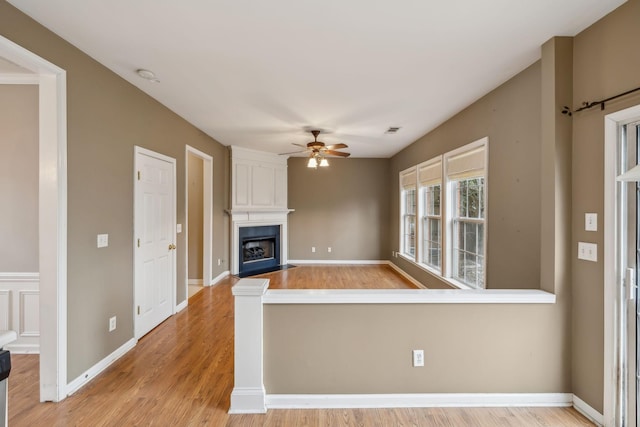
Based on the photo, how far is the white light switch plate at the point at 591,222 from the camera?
189 cm

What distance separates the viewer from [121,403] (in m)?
2.10

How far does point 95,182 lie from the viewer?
8.02ft

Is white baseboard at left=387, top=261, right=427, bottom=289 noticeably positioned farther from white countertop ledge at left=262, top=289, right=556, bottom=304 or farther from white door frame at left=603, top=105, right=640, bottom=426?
white door frame at left=603, top=105, right=640, bottom=426

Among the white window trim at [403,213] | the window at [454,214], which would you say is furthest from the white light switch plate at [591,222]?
the white window trim at [403,213]

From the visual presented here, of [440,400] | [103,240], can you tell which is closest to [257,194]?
[103,240]

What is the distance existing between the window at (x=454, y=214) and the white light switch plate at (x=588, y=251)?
1124 mm

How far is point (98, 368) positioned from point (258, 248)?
4.26 m

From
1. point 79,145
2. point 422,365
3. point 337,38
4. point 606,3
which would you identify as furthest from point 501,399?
point 79,145

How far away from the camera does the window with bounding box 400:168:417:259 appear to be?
5.91 meters

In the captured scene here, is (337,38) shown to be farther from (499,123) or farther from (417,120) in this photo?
(417,120)

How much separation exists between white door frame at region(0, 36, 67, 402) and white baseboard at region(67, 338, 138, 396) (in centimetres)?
11

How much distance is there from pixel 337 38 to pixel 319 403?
101 inches

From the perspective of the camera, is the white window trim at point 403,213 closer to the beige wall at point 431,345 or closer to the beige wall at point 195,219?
the beige wall at point 431,345

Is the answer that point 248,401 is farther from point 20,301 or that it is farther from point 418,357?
point 20,301
